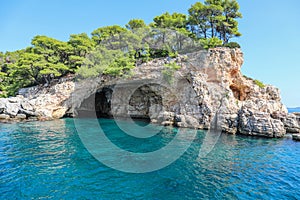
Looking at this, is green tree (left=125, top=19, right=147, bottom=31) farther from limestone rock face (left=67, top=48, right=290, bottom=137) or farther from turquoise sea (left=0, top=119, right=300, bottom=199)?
turquoise sea (left=0, top=119, right=300, bottom=199)

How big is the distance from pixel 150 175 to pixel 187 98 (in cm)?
1575

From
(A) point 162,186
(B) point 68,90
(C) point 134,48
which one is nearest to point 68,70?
(B) point 68,90

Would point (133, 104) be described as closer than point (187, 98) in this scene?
No

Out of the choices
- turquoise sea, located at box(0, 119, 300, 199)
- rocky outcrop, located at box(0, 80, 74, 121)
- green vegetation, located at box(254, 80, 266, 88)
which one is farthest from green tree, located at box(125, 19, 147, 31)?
turquoise sea, located at box(0, 119, 300, 199)

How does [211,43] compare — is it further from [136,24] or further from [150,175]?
[150,175]

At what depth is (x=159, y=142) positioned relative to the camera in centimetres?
1553

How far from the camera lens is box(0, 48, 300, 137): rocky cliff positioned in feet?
65.9

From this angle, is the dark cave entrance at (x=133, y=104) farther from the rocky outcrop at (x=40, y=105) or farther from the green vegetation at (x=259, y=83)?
the green vegetation at (x=259, y=83)

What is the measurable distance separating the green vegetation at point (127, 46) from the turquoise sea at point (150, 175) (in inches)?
605

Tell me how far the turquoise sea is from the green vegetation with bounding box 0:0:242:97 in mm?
15377

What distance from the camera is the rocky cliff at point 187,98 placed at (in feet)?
65.9

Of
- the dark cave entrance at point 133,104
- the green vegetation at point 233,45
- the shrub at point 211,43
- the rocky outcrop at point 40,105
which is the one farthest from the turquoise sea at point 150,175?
the green vegetation at point 233,45

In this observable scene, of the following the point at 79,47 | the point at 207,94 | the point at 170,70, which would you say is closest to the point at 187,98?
the point at 207,94

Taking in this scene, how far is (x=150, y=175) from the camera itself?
916 cm
